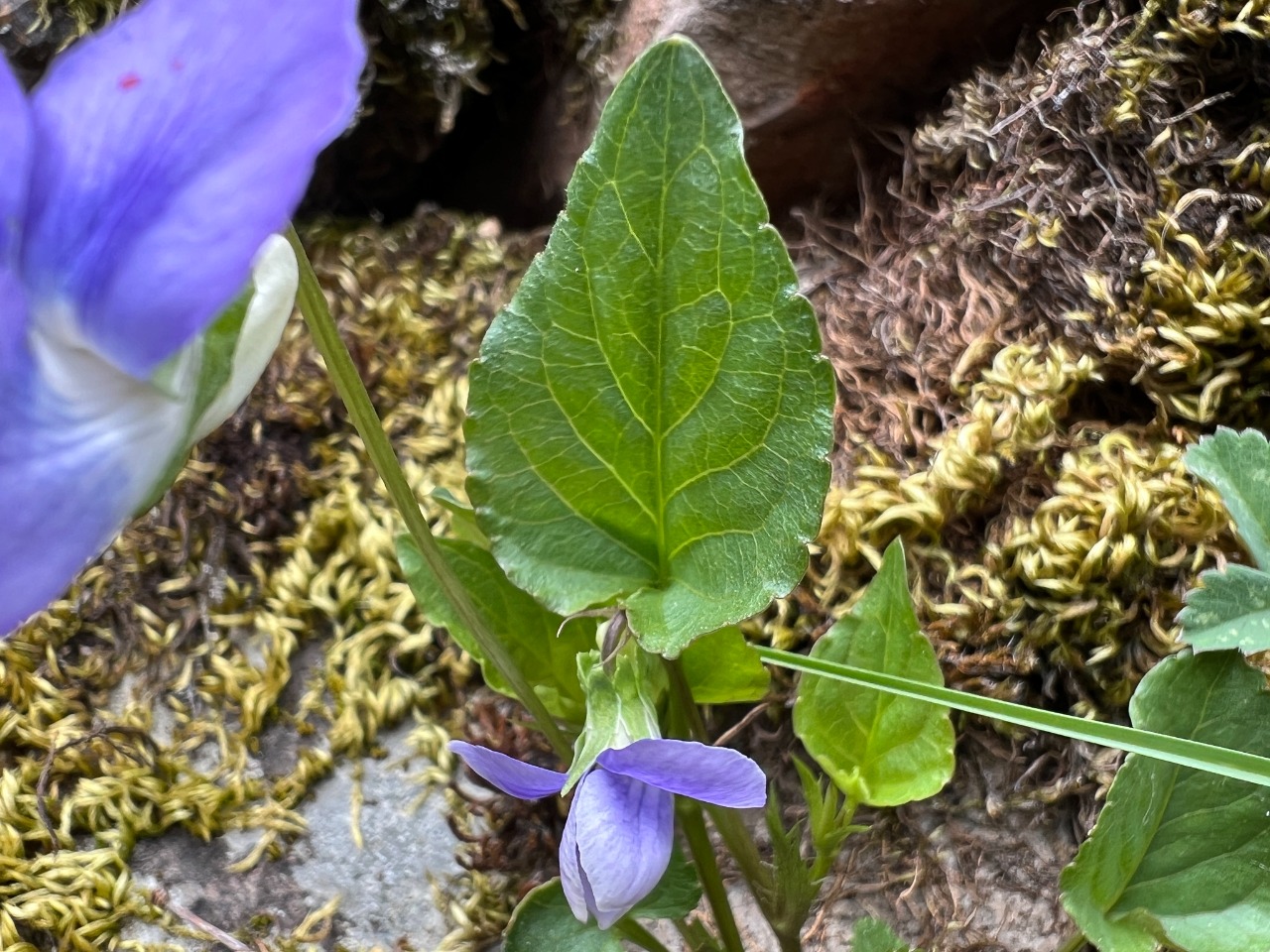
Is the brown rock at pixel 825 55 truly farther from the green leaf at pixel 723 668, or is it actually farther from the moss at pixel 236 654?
the green leaf at pixel 723 668

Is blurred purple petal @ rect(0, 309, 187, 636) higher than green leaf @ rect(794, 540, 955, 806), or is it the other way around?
blurred purple petal @ rect(0, 309, 187, 636)

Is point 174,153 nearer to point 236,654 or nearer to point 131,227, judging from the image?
point 131,227

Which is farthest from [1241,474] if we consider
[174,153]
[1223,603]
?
[174,153]

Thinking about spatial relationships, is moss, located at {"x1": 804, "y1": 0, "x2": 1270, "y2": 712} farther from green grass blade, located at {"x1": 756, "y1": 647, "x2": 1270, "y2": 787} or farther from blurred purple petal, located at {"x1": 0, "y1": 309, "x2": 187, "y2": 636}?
blurred purple petal, located at {"x1": 0, "y1": 309, "x2": 187, "y2": 636}

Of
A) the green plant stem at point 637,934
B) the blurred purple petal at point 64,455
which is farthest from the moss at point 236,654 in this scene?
the blurred purple petal at point 64,455

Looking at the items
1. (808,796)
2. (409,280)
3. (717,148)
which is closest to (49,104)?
(717,148)

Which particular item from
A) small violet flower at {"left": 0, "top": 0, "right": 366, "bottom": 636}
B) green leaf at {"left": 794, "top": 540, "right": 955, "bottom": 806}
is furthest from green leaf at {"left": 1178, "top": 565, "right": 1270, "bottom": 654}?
small violet flower at {"left": 0, "top": 0, "right": 366, "bottom": 636}
